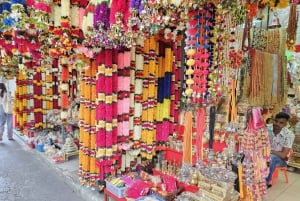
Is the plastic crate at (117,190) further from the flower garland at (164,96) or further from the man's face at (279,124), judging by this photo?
the man's face at (279,124)

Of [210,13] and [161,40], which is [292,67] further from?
[210,13]

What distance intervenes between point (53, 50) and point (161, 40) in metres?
1.29

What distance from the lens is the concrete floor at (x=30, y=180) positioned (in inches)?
126

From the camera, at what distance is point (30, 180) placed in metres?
3.64

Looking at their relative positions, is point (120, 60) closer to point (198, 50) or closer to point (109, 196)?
point (198, 50)

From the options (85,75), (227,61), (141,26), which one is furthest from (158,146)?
(141,26)

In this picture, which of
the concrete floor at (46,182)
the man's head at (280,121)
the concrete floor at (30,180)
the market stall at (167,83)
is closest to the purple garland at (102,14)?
the market stall at (167,83)

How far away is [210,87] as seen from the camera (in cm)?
180

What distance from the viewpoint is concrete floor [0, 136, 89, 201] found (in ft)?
10.5

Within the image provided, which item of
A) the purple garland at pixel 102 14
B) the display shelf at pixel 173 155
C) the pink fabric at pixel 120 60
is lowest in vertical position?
the display shelf at pixel 173 155

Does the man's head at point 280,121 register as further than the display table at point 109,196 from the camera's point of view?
Yes

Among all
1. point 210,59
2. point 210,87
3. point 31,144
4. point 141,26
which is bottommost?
point 31,144

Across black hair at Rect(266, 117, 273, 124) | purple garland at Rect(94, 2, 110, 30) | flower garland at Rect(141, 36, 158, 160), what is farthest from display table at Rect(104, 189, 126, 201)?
black hair at Rect(266, 117, 273, 124)

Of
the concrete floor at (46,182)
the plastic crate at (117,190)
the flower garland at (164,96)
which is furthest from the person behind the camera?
the flower garland at (164,96)
